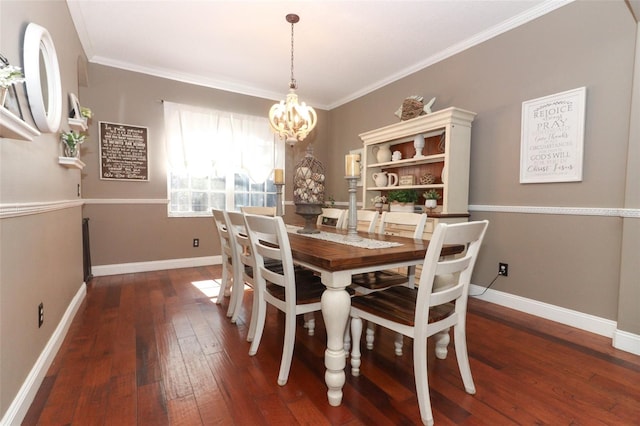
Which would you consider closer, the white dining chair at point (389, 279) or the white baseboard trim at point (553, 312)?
the white dining chair at point (389, 279)

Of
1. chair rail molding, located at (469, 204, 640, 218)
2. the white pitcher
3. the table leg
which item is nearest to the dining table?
the table leg

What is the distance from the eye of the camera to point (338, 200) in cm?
511

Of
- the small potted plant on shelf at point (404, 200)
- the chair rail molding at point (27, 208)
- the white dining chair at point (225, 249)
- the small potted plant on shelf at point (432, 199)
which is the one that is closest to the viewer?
the chair rail molding at point (27, 208)

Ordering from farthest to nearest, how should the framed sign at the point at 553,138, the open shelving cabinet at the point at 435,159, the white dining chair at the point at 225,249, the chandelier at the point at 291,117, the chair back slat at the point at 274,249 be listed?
the chandelier at the point at 291,117, the open shelving cabinet at the point at 435,159, the white dining chair at the point at 225,249, the framed sign at the point at 553,138, the chair back slat at the point at 274,249

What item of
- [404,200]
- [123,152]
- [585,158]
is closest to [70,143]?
[123,152]

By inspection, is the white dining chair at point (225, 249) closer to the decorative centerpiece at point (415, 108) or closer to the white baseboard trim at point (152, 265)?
the white baseboard trim at point (152, 265)

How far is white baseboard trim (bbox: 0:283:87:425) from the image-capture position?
4.16 feet

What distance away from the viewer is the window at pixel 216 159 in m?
4.07

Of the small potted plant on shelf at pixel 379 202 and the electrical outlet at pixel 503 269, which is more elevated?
the small potted plant on shelf at pixel 379 202

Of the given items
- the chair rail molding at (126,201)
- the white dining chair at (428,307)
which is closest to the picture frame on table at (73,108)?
the chair rail molding at (126,201)

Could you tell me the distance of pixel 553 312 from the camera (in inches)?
98.6

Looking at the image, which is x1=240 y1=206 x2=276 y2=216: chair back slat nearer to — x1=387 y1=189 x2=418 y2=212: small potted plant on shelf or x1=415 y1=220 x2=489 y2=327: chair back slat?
x1=387 y1=189 x2=418 y2=212: small potted plant on shelf

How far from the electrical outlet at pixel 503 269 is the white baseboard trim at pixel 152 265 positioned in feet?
11.5

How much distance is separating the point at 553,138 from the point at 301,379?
8.65 feet
